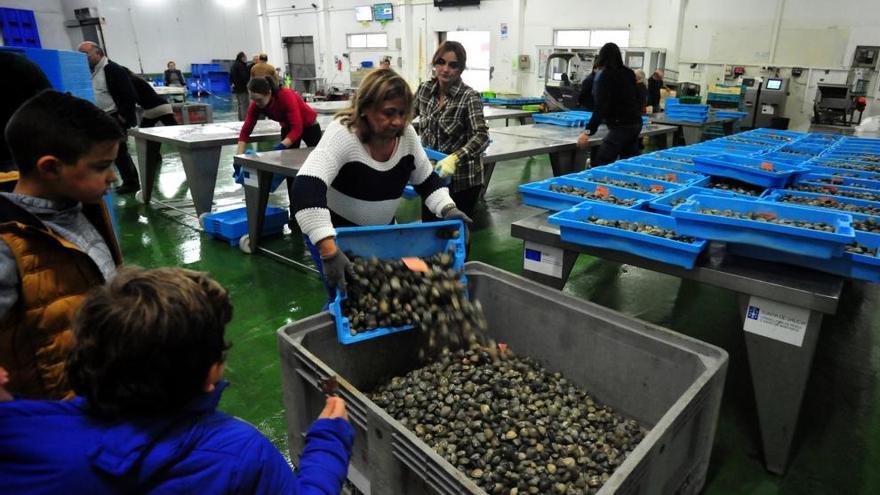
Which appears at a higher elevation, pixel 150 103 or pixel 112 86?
pixel 112 86

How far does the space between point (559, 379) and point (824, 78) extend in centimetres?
865

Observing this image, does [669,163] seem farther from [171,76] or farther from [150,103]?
[171,76]

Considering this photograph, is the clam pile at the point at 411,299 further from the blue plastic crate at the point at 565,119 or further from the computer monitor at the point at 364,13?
the computer monitor at the point at 364,13

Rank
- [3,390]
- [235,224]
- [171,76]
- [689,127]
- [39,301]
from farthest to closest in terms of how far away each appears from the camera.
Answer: [171,76] < [689,127] < [235,224] < [39,301] < [3,390]

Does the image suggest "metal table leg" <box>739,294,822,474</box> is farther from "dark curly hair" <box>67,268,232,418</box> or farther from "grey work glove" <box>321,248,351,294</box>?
"dark curly hair" <box>67,268,232,418</box>

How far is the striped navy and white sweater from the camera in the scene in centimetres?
169

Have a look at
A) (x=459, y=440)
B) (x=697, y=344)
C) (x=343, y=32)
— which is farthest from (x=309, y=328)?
(x=343, y=32)

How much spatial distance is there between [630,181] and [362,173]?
1.44m

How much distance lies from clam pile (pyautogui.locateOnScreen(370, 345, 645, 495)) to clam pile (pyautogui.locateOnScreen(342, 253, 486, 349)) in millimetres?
145

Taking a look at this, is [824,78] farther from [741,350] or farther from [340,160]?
[340,160]

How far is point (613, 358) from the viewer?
1670mm

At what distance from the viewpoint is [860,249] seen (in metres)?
1.64

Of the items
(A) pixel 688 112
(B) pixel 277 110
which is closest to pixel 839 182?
(B) pixel 277 110

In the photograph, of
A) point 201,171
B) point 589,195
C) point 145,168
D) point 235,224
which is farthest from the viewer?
point 145,168
